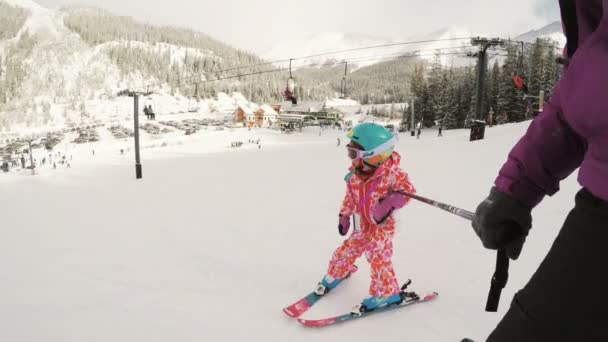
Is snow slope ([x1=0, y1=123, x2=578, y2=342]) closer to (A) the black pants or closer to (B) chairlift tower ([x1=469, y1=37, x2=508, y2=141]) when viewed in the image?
(A) the black pants

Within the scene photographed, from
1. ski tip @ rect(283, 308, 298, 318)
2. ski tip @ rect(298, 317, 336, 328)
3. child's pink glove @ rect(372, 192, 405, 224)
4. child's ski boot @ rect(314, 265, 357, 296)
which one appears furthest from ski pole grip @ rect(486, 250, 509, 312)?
child's ski boot @ rect(314, 265, 357, 296)

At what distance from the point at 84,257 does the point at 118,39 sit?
529ft

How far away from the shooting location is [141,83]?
122 metres

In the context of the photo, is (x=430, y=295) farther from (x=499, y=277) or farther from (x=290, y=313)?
(x=499, y=277)

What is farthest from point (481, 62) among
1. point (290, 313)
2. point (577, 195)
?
point (577, 195)

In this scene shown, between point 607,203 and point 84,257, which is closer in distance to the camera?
point 607,203

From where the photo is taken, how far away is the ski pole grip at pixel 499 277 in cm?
123

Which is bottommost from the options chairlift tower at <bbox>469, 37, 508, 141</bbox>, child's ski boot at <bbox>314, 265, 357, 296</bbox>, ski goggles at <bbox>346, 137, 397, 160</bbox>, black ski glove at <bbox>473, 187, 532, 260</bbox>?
child's ski boot at <bbox>314, 265, 357, 296</bbox>

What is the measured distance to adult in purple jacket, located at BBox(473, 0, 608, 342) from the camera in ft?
2.70

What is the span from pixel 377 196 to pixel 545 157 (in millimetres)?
1993

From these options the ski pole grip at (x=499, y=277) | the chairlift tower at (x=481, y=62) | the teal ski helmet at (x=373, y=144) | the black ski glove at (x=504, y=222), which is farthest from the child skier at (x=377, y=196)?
the chairlift tower at (x=481, y=62)

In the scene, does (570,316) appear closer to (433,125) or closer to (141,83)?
(433,125)

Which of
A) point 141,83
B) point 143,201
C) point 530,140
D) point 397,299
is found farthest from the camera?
point 141,83

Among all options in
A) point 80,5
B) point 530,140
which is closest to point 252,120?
point 530,140
